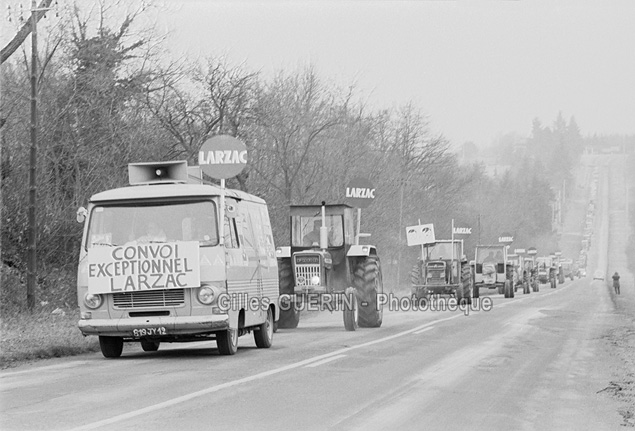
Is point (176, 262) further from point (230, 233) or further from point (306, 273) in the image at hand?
point (306, 273)

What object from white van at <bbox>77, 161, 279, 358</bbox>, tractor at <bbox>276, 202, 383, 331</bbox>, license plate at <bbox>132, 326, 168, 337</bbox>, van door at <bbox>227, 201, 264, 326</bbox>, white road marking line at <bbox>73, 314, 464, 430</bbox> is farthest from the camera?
tractor at <bbox>276, 202, 383, 331</bbox>

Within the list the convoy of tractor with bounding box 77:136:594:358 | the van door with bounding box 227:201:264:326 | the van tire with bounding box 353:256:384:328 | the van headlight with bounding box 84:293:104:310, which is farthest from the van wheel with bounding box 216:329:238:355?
the van tire with bounding box 353:256:384:328

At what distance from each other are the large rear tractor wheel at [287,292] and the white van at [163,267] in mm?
7659

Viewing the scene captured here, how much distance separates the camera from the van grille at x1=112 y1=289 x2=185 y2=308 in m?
15.7

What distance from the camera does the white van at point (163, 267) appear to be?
15594 millimetres

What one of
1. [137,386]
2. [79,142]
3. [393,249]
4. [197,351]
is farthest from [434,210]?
[137,386]

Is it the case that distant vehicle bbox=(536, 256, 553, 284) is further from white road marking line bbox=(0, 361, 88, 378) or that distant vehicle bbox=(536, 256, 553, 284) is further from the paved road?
white road marking line bbox=(0, 361, 88, 378)

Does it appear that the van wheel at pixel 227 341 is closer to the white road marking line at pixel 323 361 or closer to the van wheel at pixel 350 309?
the white road marking line at pixel 323 361

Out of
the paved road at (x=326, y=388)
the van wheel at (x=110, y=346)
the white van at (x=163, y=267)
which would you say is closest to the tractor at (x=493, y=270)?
the paved road at (x=326, y=388)

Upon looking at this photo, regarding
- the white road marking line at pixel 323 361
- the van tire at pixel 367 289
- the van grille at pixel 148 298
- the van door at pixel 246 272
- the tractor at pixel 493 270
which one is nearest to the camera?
the white road marking line at pixel 323 361

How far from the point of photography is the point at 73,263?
31984 millimetres

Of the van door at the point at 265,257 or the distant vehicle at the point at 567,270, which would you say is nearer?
the van door at the point at 265,257

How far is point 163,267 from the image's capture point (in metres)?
15.6

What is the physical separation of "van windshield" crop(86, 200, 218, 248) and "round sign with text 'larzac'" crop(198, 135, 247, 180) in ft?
7.25
